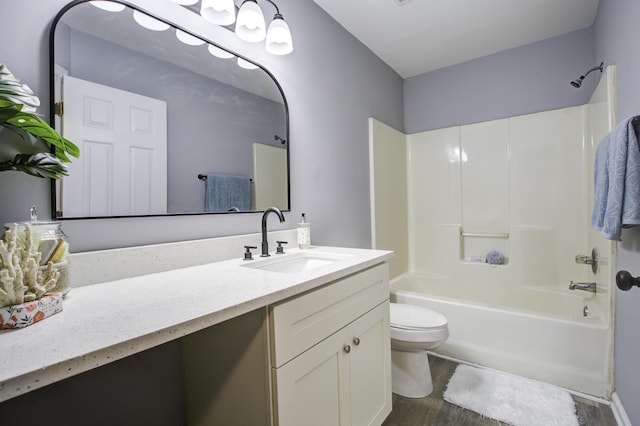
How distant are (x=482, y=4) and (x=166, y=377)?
2.75 meters

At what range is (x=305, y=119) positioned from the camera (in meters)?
1.85

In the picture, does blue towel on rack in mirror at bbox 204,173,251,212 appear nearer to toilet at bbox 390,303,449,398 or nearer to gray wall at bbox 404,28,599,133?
toilet at bbox 390,303,449,398

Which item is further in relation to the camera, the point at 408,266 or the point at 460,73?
the point at 408,266

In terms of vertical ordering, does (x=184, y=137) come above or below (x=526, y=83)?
below

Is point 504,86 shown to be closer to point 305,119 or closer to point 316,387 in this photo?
point 305,119

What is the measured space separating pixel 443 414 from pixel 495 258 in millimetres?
1506

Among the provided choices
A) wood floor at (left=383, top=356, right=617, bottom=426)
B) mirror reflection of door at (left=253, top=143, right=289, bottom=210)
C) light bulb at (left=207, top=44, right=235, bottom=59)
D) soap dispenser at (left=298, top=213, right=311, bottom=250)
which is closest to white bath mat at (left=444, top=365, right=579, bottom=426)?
wood floor at (left=383, top=356, right=617, bottom=426)

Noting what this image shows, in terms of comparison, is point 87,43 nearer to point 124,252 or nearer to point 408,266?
point 124,252

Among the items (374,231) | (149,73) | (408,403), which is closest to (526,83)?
(374,231)

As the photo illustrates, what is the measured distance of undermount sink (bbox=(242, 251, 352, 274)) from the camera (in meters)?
1.38

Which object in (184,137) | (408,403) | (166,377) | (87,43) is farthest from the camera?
(408,403)

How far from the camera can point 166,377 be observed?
112 cm

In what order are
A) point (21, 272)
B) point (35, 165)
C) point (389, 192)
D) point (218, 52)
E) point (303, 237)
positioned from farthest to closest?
point (389, 192)
point (303, 237)
point (218, 52)
point (35, 165)
point (21, 272)

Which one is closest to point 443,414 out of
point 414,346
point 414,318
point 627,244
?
point 414,346
